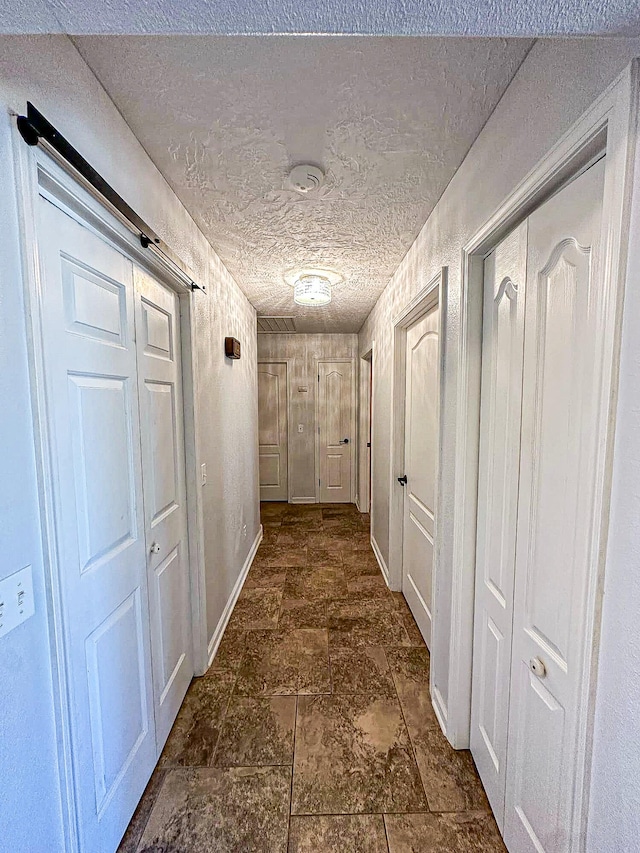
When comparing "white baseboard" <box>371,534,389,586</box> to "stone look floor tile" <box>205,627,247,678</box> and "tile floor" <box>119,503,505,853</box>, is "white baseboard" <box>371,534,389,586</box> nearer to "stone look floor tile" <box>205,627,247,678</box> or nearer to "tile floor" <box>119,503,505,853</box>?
"tile floor" <box>119,503,505,853</box>

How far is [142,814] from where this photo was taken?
126cm

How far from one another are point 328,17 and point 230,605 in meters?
2.75

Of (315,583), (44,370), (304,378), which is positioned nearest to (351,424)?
(304,378)

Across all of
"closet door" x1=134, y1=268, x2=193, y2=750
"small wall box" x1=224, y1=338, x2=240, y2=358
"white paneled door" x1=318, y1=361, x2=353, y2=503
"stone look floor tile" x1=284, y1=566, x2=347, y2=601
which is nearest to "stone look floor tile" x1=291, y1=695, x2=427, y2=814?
"closet door" x1=134, y1=268, x2=193, y2=750

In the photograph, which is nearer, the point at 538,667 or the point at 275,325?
the point at 538,667

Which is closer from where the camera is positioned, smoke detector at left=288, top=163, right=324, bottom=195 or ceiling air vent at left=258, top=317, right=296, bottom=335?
smoke detector at left=288, top=163, right=324, bottom=195

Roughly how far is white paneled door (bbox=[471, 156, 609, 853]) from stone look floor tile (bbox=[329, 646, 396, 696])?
0.57 metres

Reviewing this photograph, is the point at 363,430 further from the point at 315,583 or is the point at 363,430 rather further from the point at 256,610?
the point at 256,610

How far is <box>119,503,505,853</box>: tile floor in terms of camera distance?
120cm

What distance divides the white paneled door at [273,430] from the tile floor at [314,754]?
8.69ft

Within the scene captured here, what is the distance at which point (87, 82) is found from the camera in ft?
3.15

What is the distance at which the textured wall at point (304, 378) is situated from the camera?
16.0 ft

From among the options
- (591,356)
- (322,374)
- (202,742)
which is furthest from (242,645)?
(322,374)

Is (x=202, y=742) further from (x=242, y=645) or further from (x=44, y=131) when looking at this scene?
(x=44, y=131)
